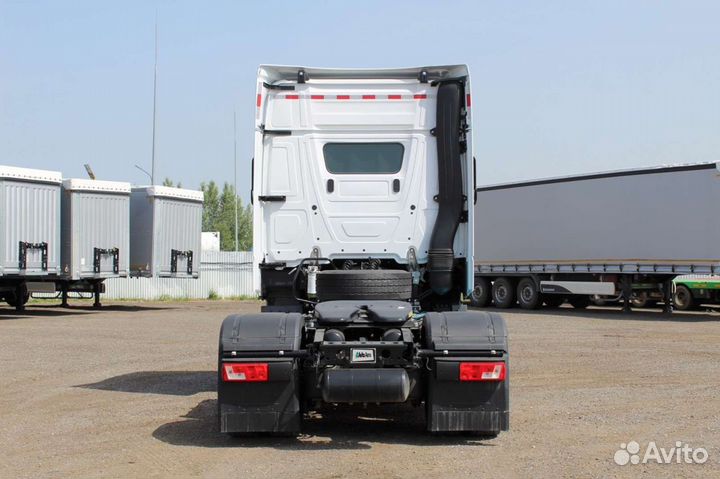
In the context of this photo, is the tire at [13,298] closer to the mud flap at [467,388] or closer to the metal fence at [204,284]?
the metal fence at [204,284]

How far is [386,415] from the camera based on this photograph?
31.4 feet

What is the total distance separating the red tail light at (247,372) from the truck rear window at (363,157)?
10.9ft

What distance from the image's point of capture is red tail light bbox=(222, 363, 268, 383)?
302 inches

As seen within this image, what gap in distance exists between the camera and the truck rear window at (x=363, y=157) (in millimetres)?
10430

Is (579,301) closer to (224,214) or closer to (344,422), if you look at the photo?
(344,422)

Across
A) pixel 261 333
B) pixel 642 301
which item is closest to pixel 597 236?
pixel 642 301

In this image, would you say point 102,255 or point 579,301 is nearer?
point 102,255

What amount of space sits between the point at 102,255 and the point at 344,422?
2086 cm

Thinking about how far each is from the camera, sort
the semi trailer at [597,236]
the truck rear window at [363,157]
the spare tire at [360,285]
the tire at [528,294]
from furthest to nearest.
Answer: the tire at [528,294] → the semi trailer at [597,236] → the truck rear window at [363,157] → the spare tire at [360,285]

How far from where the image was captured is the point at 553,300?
103ft

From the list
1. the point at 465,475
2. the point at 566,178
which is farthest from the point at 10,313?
the point at 465,475

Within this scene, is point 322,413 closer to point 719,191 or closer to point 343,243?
point 343,243

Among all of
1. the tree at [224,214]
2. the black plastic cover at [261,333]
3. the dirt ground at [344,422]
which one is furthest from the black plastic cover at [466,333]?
the tree at [224,214]

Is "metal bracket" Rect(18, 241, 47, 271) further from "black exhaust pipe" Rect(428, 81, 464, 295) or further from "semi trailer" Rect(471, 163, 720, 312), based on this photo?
"black exhaust pipe" Rect(428, 81, 464, 295)
